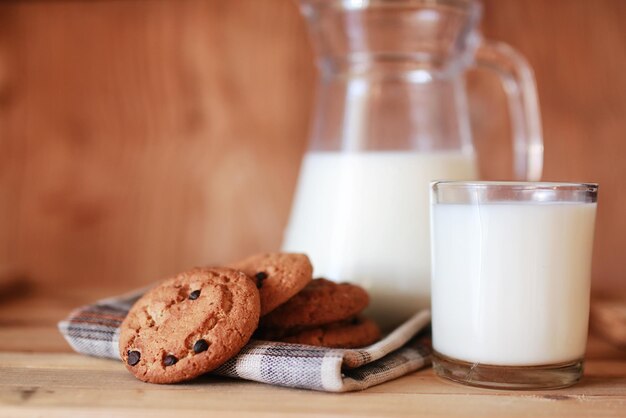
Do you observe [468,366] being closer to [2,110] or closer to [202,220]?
[202,220]

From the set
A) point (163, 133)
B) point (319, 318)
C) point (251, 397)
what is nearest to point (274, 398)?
point (251, 397)

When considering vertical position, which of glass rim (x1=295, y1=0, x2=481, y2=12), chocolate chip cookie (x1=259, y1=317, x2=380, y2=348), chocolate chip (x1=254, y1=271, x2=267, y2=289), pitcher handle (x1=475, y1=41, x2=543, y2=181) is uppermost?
glass rim (x1=295, y1=0, x2=481, y2=12)

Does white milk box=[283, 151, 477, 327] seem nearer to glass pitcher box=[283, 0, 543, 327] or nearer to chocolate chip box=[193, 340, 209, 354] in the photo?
glass pitcher box=[283, 0, 543, 327]

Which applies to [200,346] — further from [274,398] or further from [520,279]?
[520,279]

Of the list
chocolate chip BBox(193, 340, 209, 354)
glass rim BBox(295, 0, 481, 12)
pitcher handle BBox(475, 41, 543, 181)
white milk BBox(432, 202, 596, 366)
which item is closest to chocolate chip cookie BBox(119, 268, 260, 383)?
chocolate chip BBox(193, 340, 209, 354)

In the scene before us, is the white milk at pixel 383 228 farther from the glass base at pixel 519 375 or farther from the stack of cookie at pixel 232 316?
the glass base at pixel 519 375

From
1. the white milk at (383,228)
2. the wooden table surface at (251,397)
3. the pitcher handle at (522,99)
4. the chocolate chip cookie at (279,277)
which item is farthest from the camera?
the pitcher handle at (522,99)

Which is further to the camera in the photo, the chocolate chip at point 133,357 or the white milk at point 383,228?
the white milk at point 383,228

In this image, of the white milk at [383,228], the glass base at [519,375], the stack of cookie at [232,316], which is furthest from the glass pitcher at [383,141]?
the glass base at [519,375]
